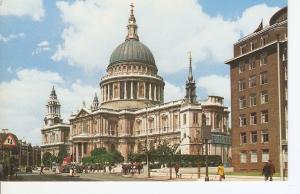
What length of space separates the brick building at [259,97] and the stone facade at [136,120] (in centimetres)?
332

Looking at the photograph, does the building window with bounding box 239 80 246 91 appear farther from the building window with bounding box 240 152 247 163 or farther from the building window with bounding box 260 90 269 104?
the building window with bounding box 240 152 247 163

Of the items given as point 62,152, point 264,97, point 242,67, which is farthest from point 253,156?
point 62,152

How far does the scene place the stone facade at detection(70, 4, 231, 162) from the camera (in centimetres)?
3278

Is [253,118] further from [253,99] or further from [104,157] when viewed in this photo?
[104,157]

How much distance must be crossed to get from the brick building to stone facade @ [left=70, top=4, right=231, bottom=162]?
3.32 m

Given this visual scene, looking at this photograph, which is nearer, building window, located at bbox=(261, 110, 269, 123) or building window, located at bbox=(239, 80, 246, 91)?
building window, located at bbox=(261, 110, 269, 123)

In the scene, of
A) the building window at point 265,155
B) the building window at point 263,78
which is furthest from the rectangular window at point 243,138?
Result: the building window at point 263,78

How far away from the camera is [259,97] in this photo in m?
24.3

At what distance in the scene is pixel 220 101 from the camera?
22.2 m

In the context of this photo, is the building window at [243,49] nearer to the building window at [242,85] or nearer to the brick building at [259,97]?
the brick building at [259,97]

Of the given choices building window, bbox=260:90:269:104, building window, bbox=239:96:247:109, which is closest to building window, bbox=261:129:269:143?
building window, bbox=260:90:269:104

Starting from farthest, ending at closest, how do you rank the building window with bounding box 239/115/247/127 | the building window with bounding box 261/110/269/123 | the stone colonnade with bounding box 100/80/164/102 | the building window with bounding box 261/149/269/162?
the stone colonnade with bounding box 100/80/164/102, the building window with bounding box 239/115/247/127, the building window with bounding box 261/149/269/162, the building window with bounding box 261/110/269/123

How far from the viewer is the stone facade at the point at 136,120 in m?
32.8

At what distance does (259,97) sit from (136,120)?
16.1m
